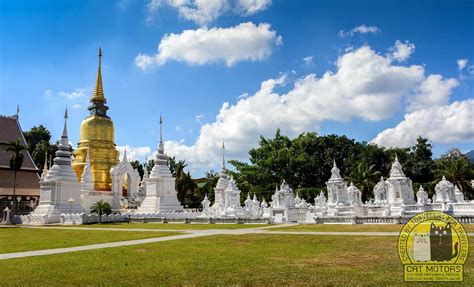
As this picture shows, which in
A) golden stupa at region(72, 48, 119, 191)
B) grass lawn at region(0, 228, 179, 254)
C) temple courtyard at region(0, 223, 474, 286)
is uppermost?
golden stupa at region(72, 48, 119, 191)

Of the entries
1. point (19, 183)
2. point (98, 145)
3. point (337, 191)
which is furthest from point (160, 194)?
point (337, 191)

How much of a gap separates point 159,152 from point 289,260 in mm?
40678

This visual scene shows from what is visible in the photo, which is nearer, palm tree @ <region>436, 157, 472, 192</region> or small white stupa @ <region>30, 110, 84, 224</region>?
small white stupa @ <region>30, 110, 84, 224</region>

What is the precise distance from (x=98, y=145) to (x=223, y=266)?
4932cm

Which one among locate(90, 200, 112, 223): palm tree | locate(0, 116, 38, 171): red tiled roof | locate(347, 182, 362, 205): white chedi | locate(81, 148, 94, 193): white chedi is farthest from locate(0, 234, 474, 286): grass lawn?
locate(0, 116, 38, 171): red tiled roof

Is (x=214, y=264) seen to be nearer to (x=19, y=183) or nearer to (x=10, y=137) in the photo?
(x=19, y=183)

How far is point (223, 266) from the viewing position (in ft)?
35.1

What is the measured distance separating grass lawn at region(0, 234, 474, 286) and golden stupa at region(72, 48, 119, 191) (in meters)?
41.9

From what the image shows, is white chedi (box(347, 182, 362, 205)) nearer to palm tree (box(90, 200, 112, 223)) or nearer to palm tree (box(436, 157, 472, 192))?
palm tree (box(436, 157, 472, 192))

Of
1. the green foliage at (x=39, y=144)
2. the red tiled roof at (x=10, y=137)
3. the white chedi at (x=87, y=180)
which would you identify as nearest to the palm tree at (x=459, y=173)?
the white chedi at (x=87, y=180)

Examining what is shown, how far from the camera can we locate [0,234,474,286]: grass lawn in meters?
8.87

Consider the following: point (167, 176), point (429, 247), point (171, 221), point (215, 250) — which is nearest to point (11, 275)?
point (215, 250)

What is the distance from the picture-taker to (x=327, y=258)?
1172 centimetres

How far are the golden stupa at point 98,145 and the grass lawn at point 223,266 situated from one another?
137 feet
